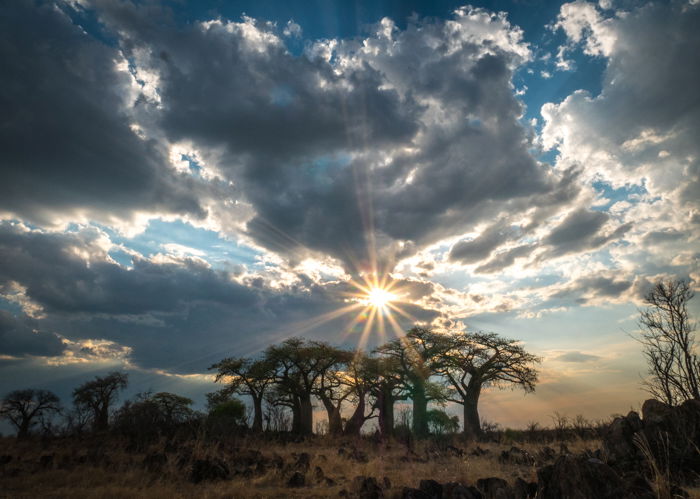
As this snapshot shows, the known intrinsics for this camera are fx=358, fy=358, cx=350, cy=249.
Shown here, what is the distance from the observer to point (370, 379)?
120ft

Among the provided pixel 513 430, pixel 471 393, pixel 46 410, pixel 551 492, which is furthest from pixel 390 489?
pixel 46 410

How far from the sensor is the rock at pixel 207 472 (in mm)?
9805

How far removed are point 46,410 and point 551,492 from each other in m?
51.9

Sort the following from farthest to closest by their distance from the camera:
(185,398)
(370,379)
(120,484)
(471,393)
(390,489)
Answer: (185,398), (370,379), (471,393), (120,484), (390,489)

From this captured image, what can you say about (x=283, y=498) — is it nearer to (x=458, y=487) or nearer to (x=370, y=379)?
(x=458, y=487)

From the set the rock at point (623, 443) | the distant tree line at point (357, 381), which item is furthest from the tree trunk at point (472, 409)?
the rock at point (623, 443)

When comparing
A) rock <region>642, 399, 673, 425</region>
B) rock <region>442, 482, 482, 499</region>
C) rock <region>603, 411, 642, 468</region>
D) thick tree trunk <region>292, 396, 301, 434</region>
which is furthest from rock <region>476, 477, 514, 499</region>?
thick tree trunk <region>292, 396, 301, 434</region>

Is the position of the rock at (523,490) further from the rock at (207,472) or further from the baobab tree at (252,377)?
the baobab tree at (252,377)

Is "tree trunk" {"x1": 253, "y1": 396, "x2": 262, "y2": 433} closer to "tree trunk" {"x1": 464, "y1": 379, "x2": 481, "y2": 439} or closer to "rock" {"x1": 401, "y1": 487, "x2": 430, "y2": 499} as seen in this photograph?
"tree trunk" {"x1": 464, "y1": 379, "x2": 481, "y2": 439}

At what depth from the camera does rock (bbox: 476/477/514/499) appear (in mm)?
6344

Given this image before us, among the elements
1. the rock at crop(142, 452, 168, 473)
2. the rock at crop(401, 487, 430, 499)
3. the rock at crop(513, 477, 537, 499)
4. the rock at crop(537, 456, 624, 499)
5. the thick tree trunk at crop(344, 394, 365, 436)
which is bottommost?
the thick tree trunk at crop(344, 394, 365, 436)

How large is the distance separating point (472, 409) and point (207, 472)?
28.6 m

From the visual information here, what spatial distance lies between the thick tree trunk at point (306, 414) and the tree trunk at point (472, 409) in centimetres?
1397

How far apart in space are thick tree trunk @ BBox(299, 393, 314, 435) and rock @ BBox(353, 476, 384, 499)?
25484 mm
